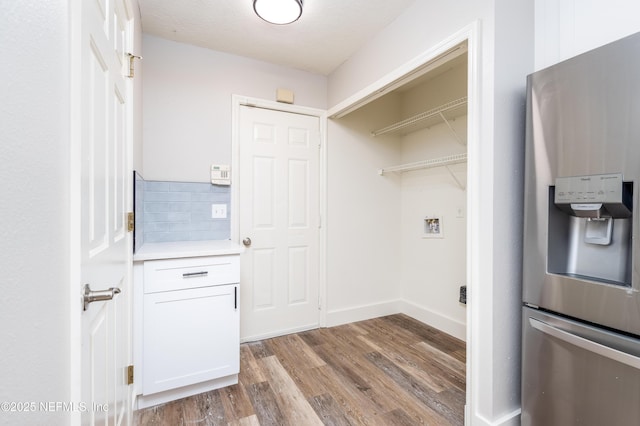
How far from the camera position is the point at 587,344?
113 centimetres

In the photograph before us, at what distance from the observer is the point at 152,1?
1.87m

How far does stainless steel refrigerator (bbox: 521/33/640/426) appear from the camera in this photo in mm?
1046

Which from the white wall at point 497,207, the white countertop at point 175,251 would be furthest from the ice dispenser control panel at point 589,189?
the white countertop at point 175,251

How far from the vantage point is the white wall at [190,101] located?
225 cm

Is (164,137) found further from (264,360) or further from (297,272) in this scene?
(264,360)

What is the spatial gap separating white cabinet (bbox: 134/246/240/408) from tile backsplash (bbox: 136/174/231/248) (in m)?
0.60

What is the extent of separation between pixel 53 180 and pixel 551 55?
2071 millimetres

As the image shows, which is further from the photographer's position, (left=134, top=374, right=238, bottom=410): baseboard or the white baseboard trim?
the white baseboard trim

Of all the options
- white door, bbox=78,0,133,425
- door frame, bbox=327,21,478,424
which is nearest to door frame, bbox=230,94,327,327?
white door, bbox=78,0,133,425

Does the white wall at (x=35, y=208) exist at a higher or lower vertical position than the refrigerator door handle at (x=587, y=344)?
higher

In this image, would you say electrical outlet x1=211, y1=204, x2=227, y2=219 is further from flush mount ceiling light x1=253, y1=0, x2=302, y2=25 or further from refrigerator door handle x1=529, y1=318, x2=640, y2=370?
refrigerator door handle x1=529, y1=318, x2=640, y2=370

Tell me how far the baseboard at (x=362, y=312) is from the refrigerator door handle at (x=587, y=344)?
1.82 meters

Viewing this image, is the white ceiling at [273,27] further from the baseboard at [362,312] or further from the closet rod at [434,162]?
the baseboard at [362,312]

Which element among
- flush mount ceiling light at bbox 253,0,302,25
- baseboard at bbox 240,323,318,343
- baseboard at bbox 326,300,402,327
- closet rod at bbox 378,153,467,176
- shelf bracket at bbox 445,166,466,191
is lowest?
baseboard at bbox 240,323,318,343
